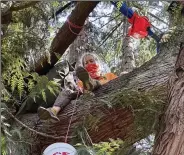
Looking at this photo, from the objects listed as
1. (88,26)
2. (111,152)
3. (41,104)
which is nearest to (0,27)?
(111,152)

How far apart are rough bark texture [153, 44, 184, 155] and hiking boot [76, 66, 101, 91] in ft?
3.51

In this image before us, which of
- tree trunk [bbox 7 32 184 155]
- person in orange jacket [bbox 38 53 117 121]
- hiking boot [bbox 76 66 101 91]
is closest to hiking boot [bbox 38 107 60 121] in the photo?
person in orange jacket [bbox 38 53 117 121]

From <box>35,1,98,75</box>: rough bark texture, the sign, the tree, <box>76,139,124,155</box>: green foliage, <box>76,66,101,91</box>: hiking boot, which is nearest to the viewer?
<box>76,139,124,155</box>: green foliage

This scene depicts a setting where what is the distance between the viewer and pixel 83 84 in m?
3.58

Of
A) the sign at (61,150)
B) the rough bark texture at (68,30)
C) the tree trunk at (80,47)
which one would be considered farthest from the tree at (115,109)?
the tree trunk at (80,47)

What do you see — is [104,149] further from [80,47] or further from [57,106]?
[80,47]

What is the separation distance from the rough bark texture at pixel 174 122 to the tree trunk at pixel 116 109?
0.57 meters

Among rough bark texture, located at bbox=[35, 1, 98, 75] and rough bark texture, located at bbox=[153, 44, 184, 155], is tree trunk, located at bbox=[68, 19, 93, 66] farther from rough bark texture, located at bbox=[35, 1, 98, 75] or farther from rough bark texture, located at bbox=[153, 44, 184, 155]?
rough bark texture, located at bbox=[153, 44, 184, 155]

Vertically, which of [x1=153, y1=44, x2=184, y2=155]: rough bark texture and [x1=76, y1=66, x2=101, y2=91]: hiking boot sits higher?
[x1=76, y1=66, x2=101, y2=91]: hiking boot

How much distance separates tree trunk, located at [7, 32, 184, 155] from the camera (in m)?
3.18

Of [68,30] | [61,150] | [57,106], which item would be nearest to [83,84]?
[57,106]

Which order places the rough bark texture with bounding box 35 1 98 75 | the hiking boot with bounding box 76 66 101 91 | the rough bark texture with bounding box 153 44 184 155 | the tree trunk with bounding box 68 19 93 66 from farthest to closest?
the tree trunk with bounding box 68 19 93 66 → the rough bark texture with bounding box 35 1 98 75 → the hiking boot with bounding box 76 66 101 91 → the rough bark texture with bounding box 153 44 184 155

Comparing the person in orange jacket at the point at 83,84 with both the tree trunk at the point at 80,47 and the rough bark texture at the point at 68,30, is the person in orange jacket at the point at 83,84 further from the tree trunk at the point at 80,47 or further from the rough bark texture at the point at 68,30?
the tree trunk at the point at 80,47

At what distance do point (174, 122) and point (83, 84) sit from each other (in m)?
1.38
